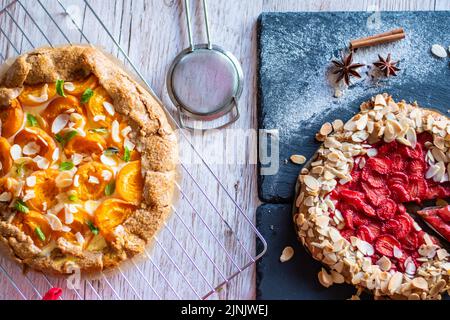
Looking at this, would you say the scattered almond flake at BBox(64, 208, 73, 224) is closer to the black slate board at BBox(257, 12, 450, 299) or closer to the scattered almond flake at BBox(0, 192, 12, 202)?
the scattered almond flake at BBox(0, 192, 12, 202)

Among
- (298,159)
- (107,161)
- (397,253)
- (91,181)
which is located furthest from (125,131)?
(397,253)

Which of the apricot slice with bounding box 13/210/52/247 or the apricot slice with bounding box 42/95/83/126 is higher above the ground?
the apricot slice with bounding box 42/95/83/126

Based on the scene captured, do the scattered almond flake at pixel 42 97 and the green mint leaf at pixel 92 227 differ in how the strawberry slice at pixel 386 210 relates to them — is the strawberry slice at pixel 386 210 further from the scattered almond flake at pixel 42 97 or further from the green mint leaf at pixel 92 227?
the scattered almond flake at pixel 42 97

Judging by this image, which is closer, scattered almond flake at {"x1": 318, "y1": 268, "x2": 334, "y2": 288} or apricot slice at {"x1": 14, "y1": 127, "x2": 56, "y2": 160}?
apricot slice at {"x1": 14, "y1": 127, "x2": 56, "y2": 160}

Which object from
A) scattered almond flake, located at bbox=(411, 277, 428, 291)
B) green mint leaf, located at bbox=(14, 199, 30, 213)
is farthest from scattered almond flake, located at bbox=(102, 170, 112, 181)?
scattered almond flake, located at bbox=(411, 277, 428, 291)

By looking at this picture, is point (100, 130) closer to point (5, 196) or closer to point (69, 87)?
point (69, 87)
